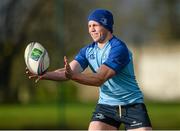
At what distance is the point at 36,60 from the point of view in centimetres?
598

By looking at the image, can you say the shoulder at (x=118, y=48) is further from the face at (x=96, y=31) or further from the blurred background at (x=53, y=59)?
the blurred background at (x=53, y=59)

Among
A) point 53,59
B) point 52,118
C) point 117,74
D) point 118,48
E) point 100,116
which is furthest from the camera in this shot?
point 52,118

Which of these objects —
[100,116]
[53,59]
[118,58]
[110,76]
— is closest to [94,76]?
[110,76]

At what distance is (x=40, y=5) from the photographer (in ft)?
49.4

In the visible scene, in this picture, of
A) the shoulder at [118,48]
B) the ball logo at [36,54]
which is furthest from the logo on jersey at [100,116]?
the ball logo at [36,54]

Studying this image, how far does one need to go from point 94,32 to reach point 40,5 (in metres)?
9.12

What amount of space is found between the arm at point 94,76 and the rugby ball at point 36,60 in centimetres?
37

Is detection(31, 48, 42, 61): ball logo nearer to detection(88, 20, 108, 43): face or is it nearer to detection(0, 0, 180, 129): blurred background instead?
detection(88, 20, 108, 43): face

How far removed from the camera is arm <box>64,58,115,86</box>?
5.67 metres

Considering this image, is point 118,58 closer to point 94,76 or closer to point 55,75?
point 94,76

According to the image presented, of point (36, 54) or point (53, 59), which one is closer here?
point (36, 54)

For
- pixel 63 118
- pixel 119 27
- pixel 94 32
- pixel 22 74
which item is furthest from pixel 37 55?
pixel 119 27

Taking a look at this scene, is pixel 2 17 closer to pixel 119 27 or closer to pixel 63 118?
pixel 63 118

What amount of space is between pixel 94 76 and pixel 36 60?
1.84 ft
